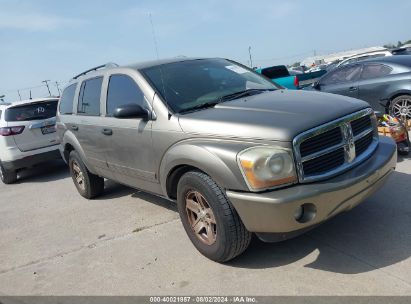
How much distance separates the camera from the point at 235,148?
317cm

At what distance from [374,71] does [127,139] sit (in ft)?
19.2

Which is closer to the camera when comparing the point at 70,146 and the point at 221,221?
the point at 221,221

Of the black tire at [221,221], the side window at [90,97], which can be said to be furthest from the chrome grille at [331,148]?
the side window at [90,97]

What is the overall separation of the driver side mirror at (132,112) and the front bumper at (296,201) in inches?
52.4

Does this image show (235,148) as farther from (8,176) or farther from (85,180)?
(8,176)

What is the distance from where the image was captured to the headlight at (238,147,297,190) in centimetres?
301

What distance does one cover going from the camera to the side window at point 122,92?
4316mm

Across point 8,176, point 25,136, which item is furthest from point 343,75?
point 8,176

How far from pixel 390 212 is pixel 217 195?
6.37 feet

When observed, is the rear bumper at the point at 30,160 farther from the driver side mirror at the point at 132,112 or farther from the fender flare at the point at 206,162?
the fender flare at the point at 206,162

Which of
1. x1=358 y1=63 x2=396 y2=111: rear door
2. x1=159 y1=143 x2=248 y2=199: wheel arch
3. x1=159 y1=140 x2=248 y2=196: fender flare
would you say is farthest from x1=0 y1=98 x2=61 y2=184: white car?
x1=358 y1=63 x2=396 y2=111: rear door

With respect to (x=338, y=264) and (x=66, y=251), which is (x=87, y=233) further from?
(x=338, y=264)

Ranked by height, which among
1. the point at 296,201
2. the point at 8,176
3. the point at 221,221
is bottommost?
the point at 8,176

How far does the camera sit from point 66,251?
452 centimetres
